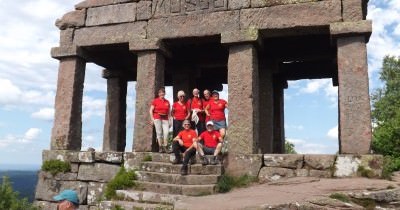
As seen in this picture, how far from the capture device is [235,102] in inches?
324

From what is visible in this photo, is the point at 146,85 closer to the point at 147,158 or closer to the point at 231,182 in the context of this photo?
the point at 147,158

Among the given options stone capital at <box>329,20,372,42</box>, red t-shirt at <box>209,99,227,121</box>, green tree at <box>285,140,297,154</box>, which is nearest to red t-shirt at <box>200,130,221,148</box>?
red t-shirt at <box>209,99,227,121</box>

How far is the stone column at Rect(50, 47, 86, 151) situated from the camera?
31.2 ft

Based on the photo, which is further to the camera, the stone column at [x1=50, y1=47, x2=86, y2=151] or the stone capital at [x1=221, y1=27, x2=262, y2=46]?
the stone column at [x1=50, y1=47, x2=86, y2=151]

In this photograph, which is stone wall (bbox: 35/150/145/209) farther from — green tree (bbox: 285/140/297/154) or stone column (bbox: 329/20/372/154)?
green tree (bbox: 285/140/297/154)

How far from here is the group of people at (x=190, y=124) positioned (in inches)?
311

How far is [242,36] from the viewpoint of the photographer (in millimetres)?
8367

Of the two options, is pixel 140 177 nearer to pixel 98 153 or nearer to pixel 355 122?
pixel 98 153

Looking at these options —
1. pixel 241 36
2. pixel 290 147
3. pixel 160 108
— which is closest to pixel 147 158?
pixel 160 108

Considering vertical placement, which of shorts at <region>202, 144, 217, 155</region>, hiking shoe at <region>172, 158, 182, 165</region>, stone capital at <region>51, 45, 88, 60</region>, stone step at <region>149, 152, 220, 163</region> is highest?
stone capital at <region>51, 45, 88, 60</region>

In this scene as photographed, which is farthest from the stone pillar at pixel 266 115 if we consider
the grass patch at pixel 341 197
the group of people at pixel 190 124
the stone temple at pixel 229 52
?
the grass patch at pixel 341 197

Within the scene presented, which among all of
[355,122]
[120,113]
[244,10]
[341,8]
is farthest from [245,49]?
[120,113]

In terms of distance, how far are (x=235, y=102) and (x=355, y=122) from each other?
2.38m

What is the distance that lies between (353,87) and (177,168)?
379 cm
